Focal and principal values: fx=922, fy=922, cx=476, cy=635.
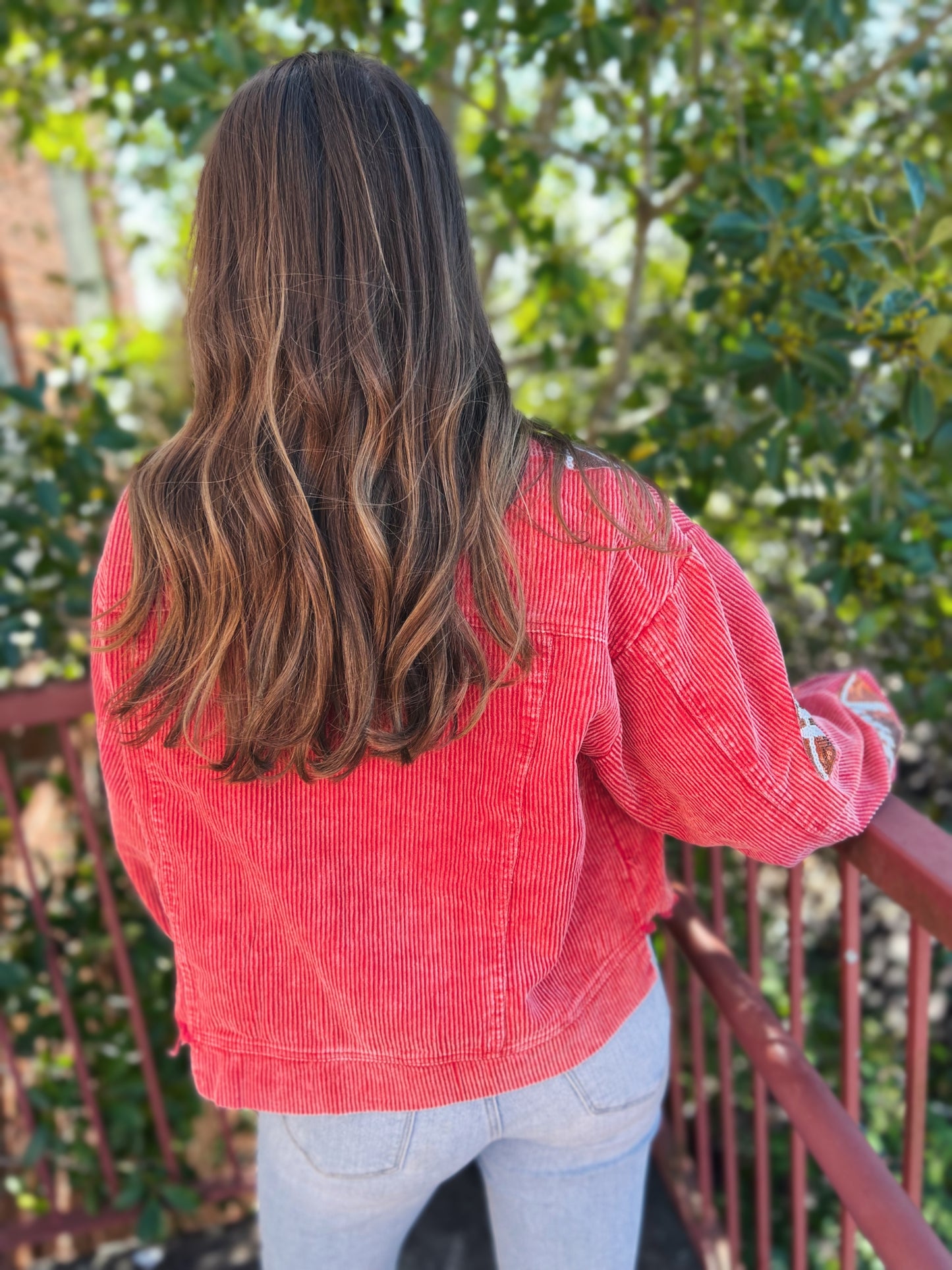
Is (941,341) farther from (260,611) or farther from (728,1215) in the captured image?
(728,1215)

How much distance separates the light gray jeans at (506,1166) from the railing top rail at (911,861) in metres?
0.33

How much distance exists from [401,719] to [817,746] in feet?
1.51

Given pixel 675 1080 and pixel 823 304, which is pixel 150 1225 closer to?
pixel 675 1080

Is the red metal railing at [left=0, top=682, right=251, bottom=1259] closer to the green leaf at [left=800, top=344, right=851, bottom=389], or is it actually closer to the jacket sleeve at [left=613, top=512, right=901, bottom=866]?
the jacket sleeve at [left=613, top=512, right=901, bottom=866]

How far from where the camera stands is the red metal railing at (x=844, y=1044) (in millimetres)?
998

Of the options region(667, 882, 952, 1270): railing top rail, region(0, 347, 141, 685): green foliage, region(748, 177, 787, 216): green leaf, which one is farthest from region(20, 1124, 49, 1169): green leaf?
region(748, 177, 787, 216): green leaf

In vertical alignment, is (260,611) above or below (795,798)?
above

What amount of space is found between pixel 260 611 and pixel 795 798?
0.59 meters

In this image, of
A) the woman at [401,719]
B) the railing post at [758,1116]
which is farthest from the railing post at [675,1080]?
the woman at [401,719]

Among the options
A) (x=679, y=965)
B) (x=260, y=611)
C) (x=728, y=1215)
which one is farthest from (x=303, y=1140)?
(x=679, y=965)

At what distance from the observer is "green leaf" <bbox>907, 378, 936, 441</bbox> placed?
143cm

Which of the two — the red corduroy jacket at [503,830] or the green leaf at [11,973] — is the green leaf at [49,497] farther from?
the red corduroy jacket at [503,830]

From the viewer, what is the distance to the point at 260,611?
0.86 m

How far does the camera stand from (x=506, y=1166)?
1152mm
